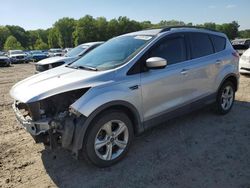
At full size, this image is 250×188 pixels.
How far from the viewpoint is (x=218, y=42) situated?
5543mm

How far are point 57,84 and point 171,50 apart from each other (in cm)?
204

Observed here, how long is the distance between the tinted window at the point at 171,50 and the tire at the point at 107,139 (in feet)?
3.92

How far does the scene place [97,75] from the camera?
12.0ft

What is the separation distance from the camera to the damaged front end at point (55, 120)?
333 centimetres

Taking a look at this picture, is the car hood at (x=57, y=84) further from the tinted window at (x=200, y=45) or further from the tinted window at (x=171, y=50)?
the tinted window at (x=200, y=45)

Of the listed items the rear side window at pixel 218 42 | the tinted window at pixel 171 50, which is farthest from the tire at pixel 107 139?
the rear side window at pixel 218 42

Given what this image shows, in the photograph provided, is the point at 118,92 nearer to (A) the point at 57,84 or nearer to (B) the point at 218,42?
(A) the point at 57,84

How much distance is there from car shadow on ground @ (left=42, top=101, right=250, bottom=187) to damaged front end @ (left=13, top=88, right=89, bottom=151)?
0.53m

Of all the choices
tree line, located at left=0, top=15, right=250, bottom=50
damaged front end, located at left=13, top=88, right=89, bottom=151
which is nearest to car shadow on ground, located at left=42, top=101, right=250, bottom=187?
damaged front end, located at left=13, top=88, right=89, bottom=151

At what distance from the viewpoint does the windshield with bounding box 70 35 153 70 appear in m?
4.08

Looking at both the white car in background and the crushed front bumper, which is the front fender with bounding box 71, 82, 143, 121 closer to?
the crushed front bumper

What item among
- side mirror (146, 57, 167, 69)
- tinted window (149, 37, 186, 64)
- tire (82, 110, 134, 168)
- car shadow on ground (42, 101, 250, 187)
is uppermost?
tinted window (149, 37, 186, 64)

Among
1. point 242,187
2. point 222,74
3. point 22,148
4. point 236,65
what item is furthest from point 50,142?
point 236,65

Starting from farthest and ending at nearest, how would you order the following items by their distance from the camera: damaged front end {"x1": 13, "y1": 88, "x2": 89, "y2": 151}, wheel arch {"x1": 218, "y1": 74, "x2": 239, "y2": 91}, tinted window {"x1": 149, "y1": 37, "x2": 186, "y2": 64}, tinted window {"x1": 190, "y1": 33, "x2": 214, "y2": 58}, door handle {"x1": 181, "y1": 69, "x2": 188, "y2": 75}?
wheel arch {"x1": 218, "y1": 74, "x2": 239, "y2": 91}
tinted window {"x1": 190, "y1": 33, "x2": 214, "y2": 58}
door handle {"x1": 181, "y1": 69, "x2": 188, "y2": 75}
tinted window {"x1": 149, "y1": 37, "x2": 186, "y2": 64}
damaged front end {"x1": 13, "y1": 88, "x2": 89, "y2": 151}
